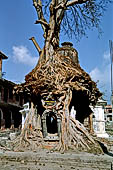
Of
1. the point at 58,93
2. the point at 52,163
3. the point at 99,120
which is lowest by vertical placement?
the point at 52,163

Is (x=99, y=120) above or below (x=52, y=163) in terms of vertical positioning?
above

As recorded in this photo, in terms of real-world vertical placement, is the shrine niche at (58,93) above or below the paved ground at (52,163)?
above

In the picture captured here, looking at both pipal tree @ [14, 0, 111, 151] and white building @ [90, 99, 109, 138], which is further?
white building @ [90, 99, 109, 138]

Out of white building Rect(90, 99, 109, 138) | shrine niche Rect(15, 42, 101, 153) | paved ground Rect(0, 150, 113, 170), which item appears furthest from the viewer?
white building Rect(90, 99, 109, 138)

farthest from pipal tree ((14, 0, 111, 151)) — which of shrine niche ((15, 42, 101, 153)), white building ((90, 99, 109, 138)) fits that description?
white building ((90, 99, 109, 138))

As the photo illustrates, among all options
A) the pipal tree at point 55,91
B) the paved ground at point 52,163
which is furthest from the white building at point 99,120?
the paved ground at point 52,163

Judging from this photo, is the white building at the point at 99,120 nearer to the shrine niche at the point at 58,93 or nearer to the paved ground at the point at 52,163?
the shrine niche at the point at 58,93

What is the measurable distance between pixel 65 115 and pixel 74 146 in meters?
1.40

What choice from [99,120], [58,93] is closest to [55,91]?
[58,93]

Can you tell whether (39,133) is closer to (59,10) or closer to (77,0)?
(59,10)

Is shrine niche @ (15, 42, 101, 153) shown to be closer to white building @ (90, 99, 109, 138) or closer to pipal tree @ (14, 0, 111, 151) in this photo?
A: pipal tree @ (14, 0, 111, 151)

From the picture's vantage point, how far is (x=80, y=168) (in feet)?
15.3

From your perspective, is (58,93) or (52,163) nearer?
(52,163)

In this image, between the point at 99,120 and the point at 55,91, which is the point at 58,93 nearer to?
the point at 55,91
